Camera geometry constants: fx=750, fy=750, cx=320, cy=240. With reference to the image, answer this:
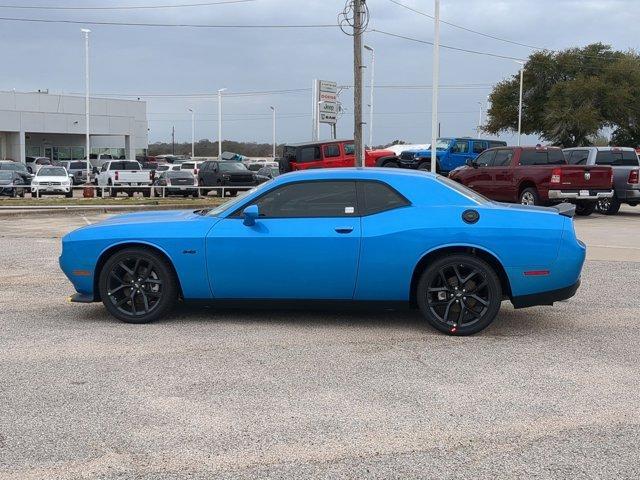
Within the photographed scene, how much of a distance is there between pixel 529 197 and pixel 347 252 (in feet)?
46.8

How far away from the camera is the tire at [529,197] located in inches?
774

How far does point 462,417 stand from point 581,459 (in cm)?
83

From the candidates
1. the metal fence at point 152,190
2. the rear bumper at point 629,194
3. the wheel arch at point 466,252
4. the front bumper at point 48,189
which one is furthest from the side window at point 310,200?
the front bumper at point 48,189

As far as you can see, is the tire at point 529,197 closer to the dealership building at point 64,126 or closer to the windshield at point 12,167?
the windshield at point 12,167

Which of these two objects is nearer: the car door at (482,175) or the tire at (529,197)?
the tire at (529,197)

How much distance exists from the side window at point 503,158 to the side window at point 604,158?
3666 millimetres

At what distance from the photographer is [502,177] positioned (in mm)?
20422

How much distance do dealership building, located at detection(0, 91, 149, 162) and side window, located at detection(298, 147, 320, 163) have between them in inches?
1832

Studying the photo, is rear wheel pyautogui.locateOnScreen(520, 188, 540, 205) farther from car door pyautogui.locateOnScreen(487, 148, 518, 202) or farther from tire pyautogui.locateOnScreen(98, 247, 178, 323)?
tire pyautogui.locateOnScreen(98, 247, 178, 323)

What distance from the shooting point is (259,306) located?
22.9ft

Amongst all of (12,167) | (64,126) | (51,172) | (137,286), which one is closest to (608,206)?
(137,286)

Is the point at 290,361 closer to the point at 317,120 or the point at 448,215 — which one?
the point at 448,215

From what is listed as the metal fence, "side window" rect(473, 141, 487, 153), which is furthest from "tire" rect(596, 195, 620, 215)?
the metal fence

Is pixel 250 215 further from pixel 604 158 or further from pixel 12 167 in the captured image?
pixel 12 167
